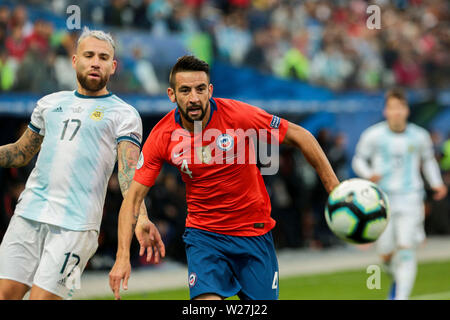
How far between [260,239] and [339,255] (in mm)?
10992

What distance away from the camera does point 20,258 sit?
20.1 feet

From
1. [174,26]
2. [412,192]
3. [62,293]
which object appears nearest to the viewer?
[62,293]

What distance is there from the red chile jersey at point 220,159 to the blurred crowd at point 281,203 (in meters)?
6.85

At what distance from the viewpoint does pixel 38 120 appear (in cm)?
658

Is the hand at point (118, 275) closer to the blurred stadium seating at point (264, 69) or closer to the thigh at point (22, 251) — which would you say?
the thigh at point (22, 251)

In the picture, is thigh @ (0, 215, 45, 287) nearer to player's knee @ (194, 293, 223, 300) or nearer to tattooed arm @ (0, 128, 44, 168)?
tattooed arm @ (0, 128, 44, 168)

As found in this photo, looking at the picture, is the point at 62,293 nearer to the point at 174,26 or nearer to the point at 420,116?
the point at 174,26

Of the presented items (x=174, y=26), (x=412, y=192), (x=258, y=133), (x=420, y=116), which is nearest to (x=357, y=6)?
(x=420, y=116)

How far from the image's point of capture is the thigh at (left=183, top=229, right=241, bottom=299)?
6.20 meters

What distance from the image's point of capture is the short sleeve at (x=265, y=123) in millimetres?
6227

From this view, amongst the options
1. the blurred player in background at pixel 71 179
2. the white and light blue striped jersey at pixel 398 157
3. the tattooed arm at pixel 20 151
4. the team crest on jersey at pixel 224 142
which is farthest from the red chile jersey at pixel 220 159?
the white and light blue striped jersey at pixel 398 157

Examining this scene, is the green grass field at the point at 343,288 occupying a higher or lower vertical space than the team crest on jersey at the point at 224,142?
lower

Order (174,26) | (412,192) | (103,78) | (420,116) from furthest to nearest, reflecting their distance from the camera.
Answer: (420,116) < (174,26) < (412,192) < (103,78)

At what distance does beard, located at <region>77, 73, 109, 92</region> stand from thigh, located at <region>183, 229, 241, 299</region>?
1442mm
